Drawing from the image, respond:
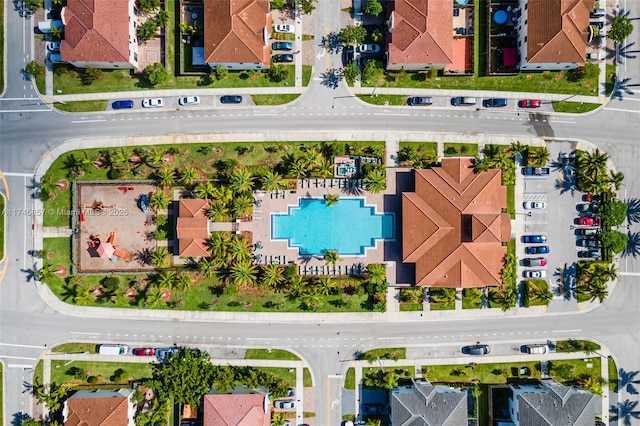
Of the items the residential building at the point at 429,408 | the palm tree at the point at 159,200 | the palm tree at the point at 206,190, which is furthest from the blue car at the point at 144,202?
the residential building at the point at 429,408

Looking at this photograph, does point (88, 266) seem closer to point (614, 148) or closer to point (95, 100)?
point (95, 100)

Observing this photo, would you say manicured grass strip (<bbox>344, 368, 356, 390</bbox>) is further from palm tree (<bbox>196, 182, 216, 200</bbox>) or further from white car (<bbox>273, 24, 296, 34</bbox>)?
white car (<bbox>273, 24, 296, 34</bbox>)

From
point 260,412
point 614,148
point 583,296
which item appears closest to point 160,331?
point 260,412

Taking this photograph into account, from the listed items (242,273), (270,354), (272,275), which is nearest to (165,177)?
(242,273)

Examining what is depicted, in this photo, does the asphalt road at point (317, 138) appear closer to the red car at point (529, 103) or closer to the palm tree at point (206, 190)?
the red car at point (529, 103)

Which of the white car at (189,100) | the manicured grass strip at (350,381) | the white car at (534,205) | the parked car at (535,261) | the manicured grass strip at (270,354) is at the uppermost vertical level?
the white car at (189,100)
